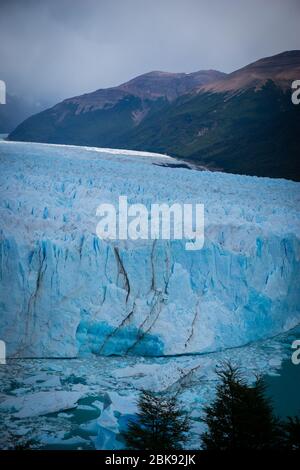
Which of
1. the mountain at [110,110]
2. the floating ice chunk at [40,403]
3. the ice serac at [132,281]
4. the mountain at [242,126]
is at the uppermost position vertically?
the mountain at [110,110]

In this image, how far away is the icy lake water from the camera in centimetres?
463

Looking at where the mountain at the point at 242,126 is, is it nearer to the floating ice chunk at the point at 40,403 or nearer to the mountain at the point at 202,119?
the mountain at the point at 202,119

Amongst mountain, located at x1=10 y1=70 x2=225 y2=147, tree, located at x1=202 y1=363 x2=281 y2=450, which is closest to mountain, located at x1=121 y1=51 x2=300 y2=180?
mountain, located at x1=10 y1=70 x2=225 y2=147

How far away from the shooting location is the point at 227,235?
7.11 meters

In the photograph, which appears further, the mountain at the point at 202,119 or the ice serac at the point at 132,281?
the mountain at the point at 202,119

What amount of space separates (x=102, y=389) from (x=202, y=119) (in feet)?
81.6

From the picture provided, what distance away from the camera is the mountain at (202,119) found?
2168 cm

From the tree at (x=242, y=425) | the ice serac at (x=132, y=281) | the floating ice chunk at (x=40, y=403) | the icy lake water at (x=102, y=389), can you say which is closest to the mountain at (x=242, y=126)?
the ice serac at (x=132, y=281)

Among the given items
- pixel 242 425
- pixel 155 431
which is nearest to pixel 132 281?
pixel 155 431

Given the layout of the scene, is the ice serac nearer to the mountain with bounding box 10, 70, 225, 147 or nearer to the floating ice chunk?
the floating ice chunk

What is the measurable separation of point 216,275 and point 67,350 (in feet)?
9.42
